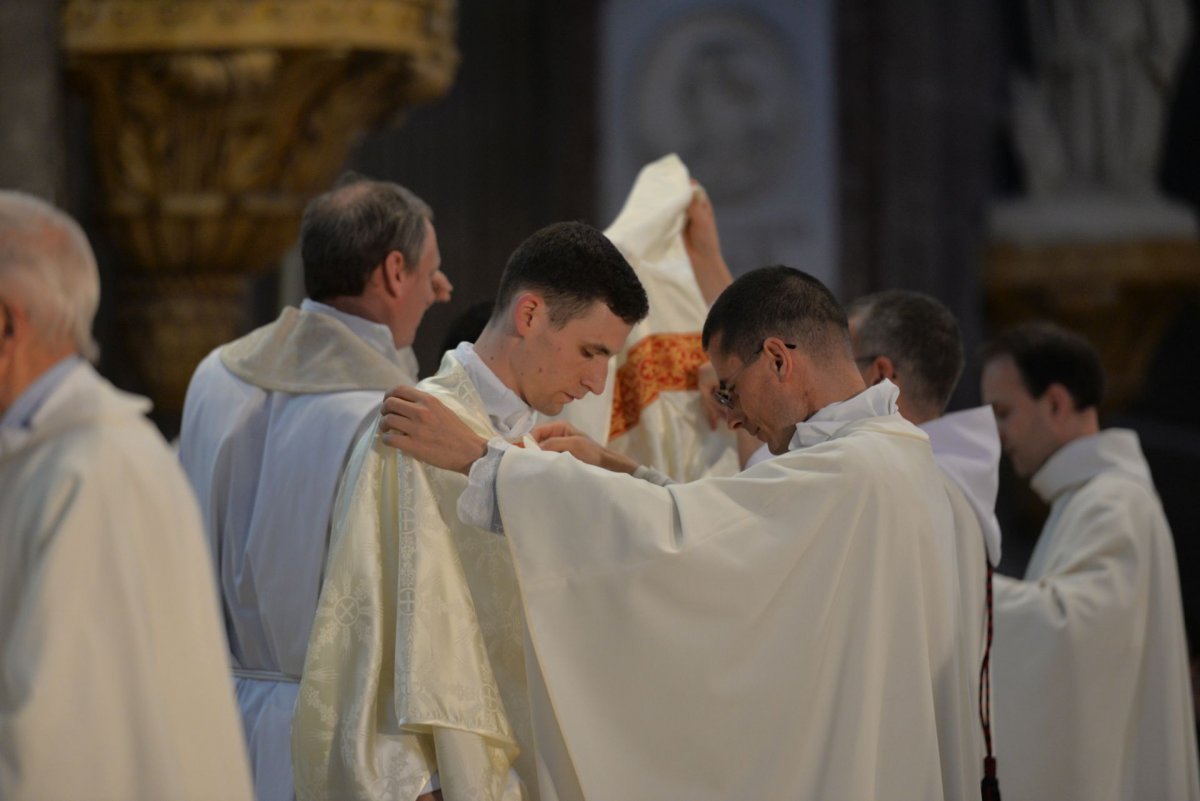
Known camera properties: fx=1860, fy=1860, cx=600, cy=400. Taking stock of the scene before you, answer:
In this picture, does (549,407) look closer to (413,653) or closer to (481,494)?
(481,494)

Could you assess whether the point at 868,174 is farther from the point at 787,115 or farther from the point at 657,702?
the point at 657,702

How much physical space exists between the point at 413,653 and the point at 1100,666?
7.61 ft

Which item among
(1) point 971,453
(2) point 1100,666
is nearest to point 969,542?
(1) point 971,453

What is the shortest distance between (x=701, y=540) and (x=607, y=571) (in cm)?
17

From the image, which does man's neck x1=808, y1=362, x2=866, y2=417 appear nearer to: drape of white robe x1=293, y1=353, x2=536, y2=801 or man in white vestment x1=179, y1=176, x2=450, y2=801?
drape of white robe x1=293, y1=353, x2=536, y2=801

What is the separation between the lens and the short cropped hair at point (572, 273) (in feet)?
10.5

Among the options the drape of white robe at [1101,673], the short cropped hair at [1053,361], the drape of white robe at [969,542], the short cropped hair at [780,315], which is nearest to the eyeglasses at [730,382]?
the short cropped hair at [780,315]

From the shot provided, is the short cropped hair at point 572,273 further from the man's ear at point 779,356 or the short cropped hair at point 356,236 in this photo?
the short cropped hair at point 356,236

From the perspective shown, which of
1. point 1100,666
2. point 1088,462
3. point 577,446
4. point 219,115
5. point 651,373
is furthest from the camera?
point 219,115

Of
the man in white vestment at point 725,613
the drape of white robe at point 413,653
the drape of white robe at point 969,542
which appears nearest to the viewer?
the drape of white robe at point 413,653

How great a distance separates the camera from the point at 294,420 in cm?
365

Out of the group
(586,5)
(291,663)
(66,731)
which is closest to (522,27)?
(586,5)

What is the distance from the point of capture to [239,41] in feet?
18.3

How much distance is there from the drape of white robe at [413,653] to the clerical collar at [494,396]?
0.19 ft
